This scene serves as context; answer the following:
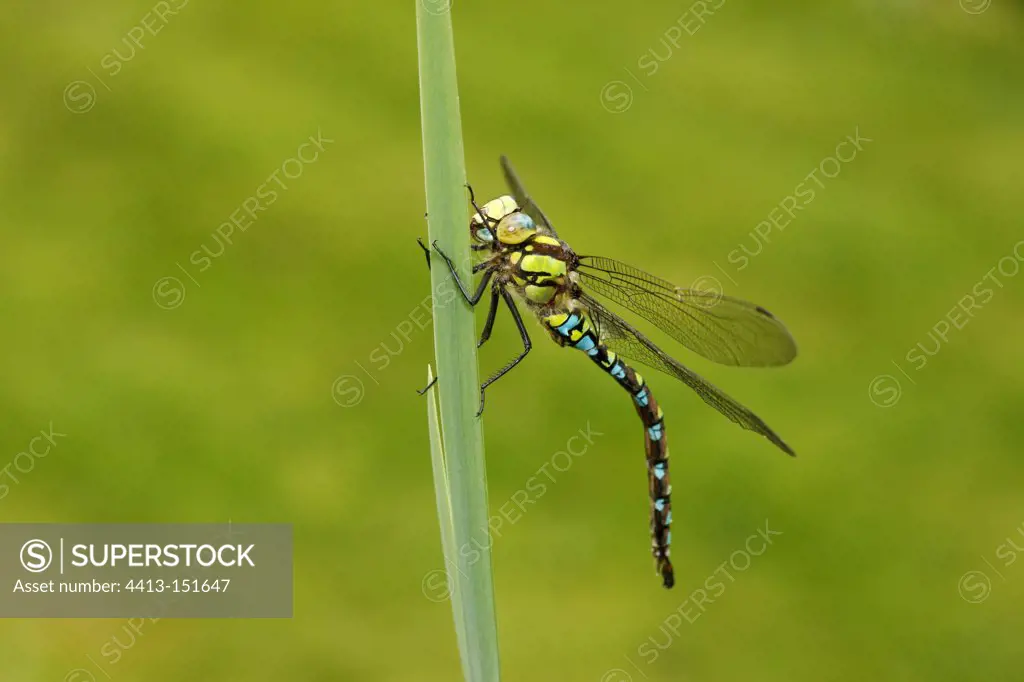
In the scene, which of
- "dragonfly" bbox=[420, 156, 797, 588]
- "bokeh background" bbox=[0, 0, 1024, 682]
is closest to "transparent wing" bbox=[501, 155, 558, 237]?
"dragonfly" bbox=[420, 156, 797, 588]

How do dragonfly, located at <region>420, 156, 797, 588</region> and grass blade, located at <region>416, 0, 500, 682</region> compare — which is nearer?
grass blade, located at <region>416, 0, 500, 682</region>

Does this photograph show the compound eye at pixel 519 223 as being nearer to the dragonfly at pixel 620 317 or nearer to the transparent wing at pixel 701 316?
the dragonfly at pixel 620 317

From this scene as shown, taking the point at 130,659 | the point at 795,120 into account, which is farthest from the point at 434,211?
the point at 795,120

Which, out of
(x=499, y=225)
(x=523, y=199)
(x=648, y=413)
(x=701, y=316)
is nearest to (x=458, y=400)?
(x=499, y=225)

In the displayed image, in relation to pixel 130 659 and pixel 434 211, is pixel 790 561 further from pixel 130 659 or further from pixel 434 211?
pixel 434 211

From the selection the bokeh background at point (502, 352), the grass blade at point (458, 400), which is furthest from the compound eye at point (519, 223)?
the bokeh background at point (502, 352)

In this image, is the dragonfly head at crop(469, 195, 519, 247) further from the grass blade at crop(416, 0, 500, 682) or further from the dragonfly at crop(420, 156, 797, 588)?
the grass blade at crop(416, 0, 500, 682)
